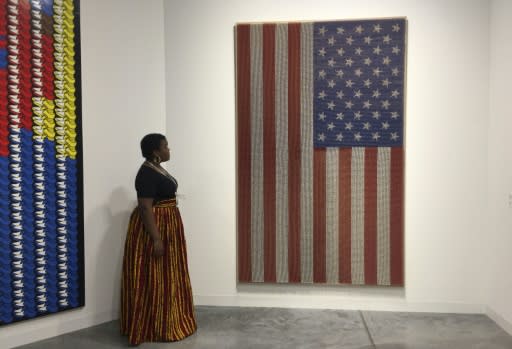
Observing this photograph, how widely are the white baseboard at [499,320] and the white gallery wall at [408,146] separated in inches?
3.2

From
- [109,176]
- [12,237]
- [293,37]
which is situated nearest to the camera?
[12,237]

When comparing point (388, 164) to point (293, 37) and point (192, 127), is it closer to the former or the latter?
Answer: point (293, 37)

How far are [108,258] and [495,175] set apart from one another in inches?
124

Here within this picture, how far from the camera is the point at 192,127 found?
391 centimetres

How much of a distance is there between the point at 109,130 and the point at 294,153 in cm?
155

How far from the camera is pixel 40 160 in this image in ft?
10.2

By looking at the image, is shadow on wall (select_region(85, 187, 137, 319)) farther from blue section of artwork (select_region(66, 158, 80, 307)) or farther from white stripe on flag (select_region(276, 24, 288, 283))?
white stripe on flag (select_region(276, 24, 288, 283))

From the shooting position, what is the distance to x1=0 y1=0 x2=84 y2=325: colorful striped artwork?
2977 mm

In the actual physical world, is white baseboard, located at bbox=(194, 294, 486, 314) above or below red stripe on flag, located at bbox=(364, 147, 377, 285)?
below

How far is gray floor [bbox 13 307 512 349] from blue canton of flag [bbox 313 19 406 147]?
1446mm

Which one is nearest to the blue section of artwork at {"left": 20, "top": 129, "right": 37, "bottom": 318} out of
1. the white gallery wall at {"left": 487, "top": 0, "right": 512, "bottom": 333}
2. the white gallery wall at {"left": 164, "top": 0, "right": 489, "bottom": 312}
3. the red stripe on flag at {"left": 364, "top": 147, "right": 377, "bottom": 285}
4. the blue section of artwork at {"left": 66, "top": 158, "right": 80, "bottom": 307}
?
the blue section of artwork at {"left": 66, "top": 158, "right": 80, "bottom": 307}

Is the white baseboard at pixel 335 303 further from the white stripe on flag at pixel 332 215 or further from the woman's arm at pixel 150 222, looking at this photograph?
the woman's arm at pixel 150 222

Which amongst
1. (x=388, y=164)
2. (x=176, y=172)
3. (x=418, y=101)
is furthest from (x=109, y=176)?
(x=418, y=101)

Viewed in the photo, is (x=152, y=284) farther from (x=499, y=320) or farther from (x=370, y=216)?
(x=499, y=320)
